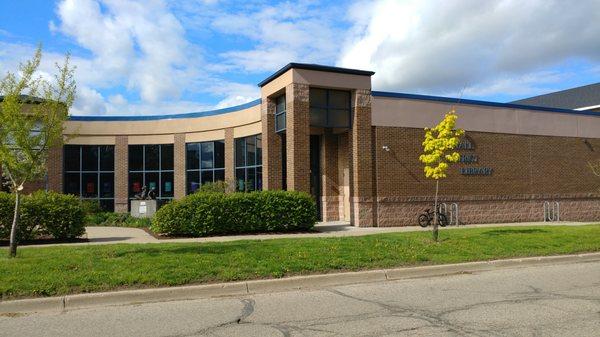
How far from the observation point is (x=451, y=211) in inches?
813

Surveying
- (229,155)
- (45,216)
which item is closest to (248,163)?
(229,155)

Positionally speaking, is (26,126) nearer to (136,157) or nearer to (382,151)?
(382,151)

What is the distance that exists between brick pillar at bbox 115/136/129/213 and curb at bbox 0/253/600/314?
21.3 metres

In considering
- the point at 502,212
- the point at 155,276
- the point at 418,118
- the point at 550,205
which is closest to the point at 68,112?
the point at 155,276

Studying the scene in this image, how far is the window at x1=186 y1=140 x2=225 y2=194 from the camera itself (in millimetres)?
27406

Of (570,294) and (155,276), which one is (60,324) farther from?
(570,294)

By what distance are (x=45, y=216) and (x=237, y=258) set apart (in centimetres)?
700

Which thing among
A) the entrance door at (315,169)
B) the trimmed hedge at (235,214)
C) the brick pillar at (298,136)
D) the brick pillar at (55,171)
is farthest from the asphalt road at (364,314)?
the brick pillar at (55,171)

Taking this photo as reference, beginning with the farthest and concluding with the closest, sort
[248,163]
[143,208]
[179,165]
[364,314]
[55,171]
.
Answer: [179,165] < [55,171] < [143,208] < [248,163] < [364,314]

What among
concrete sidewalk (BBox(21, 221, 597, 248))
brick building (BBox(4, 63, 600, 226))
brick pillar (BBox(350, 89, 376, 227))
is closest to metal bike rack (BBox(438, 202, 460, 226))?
brick building (BBox(4, 63, 600, 226))

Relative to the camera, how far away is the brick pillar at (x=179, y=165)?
28.5 m

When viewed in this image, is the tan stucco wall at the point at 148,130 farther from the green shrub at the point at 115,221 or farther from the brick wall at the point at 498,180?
the brick wall at the point at 498,180

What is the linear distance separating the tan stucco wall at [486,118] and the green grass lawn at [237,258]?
6508mm

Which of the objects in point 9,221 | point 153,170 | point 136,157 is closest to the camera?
point 9,221
